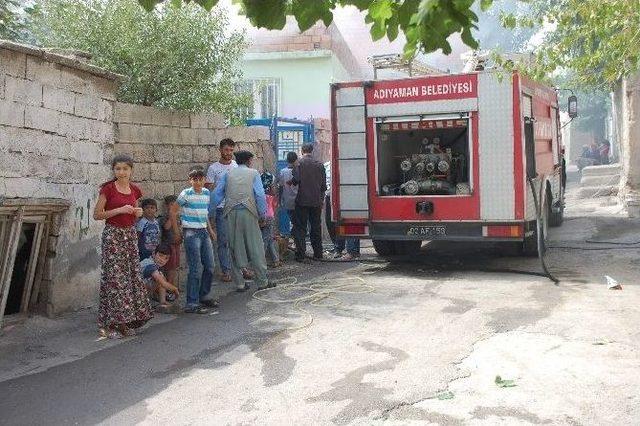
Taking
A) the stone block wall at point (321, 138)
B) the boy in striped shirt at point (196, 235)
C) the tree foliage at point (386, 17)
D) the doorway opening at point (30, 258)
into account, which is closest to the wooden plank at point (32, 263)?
the doorway opening at point (30, 258)

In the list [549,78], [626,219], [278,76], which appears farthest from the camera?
[278,76]

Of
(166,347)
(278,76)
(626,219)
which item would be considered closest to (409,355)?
(166,347)

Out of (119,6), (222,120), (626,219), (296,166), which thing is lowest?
(626,219)

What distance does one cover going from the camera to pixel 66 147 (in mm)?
6578

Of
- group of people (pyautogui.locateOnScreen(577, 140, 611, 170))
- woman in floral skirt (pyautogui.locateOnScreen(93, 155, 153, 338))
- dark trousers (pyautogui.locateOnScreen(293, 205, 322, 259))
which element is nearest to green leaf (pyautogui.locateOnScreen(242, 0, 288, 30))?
woman in floral skirt (pyautogui.locateOnScreen(93, 155, 153, 338))

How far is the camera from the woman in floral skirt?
569cm

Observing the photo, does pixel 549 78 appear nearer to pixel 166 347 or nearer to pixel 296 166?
pixel 296 166

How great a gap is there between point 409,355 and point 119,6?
21.3 feet

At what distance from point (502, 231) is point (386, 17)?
6.32m

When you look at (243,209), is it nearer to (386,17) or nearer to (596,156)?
(386,17)

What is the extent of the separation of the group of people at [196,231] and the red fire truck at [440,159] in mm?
935

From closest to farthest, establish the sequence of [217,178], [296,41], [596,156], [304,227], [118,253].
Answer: [118,253]
[217,178]
[304,227]
[296,41]
[596,156]

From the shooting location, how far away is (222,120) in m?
9.54

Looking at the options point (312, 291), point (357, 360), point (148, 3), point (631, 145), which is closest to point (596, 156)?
point (631, 145)
